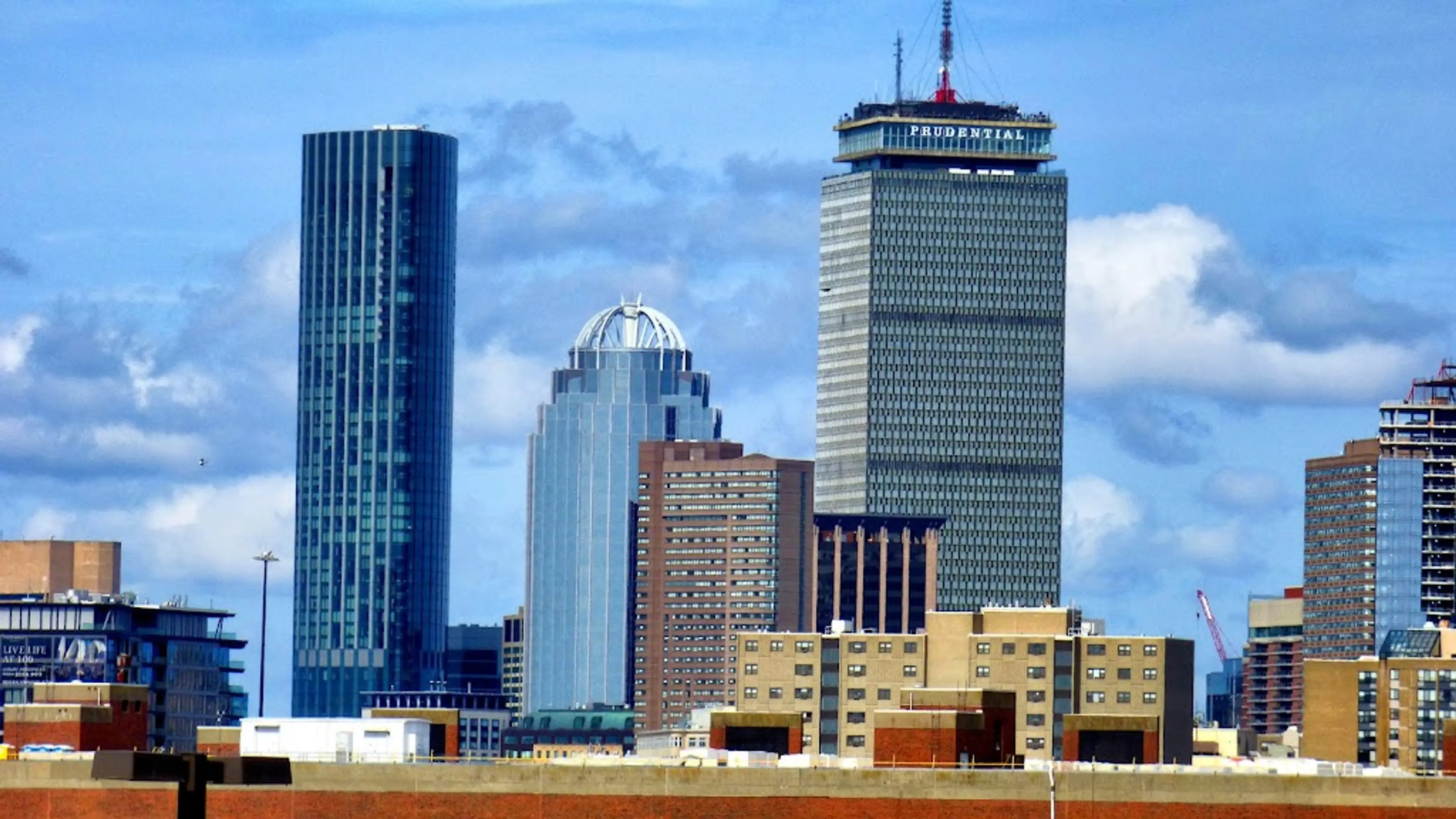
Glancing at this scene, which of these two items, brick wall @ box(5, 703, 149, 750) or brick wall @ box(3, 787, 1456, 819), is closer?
brick wall @ box(3, 787, 1456, 819)

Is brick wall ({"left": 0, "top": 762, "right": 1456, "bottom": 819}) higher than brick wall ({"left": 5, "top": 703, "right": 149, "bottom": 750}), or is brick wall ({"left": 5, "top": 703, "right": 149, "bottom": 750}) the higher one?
brick wall ({"left": 5, "top": 703, "right": 149, "bottom": 750})

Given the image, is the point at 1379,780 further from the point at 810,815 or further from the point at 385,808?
the point at 385,808

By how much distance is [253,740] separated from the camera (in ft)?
534

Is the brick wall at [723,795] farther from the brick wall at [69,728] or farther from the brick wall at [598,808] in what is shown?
the brick wall at [69,728]

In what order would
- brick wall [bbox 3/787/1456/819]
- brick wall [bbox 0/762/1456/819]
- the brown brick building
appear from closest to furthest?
brick wall [bbox 3/787/1456/819] → brick wall [bbox 0/762/1456/819] → the brown brick building

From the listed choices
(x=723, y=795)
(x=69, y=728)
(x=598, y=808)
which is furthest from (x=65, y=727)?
(x=723, y=795)

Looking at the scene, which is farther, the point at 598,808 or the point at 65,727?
the point at 65,727

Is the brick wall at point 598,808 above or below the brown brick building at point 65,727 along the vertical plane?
below

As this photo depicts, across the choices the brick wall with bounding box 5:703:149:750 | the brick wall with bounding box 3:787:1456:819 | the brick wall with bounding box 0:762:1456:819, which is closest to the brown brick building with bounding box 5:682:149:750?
the brick wall with bounding box 5:703:149:750

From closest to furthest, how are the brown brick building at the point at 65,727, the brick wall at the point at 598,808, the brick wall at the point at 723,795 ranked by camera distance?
the brick wall at the point at 598,808, the brick wall at the point at 723,795, the brown brick building at the point at 65,727

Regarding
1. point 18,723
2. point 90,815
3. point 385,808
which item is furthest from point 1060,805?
point 18,723

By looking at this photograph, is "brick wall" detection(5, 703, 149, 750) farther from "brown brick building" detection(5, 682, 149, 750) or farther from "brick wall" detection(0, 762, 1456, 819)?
"brick wall" detection(0, 762, 1456, 819)

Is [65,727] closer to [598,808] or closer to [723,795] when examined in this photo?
[598,808]

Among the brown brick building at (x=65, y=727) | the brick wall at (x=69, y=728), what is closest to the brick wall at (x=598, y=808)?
the brown brick building at (x=65, y=727)
